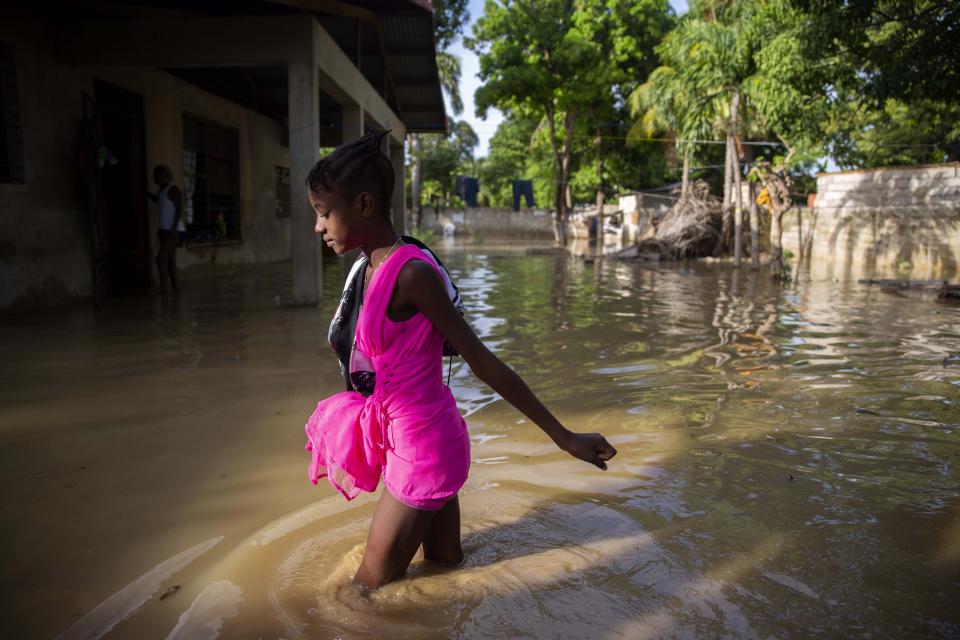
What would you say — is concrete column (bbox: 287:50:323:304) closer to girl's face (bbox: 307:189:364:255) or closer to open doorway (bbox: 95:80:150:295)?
open doorway (bbox: 95:80:150:295)

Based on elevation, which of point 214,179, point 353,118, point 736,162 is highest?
point 353,118

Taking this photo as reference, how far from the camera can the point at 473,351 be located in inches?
80.0

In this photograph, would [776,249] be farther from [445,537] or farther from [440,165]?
[440,165]

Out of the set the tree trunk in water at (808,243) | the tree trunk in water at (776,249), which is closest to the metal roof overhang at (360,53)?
the tree trunk in water at (776,249)

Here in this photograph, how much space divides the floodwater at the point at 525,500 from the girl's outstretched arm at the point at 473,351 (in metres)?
0.56

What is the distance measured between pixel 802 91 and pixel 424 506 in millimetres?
12455

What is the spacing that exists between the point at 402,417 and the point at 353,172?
72cm

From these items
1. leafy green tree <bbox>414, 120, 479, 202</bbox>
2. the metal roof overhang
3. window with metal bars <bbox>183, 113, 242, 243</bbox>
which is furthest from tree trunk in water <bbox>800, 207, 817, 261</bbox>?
leafy green tree <bbox>414, 120, 479, 202</bbox>

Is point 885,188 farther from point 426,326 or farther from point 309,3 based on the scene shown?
point 426,326

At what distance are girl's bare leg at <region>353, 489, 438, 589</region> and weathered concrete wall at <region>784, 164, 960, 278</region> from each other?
16288mm

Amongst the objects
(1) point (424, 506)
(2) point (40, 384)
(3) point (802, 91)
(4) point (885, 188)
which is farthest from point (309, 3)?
(4) point (885, 188)

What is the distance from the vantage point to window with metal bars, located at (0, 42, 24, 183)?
24.3 feet

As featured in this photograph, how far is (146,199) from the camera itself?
10328 millimetres

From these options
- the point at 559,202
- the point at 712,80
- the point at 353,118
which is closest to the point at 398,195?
the point at 353,118
